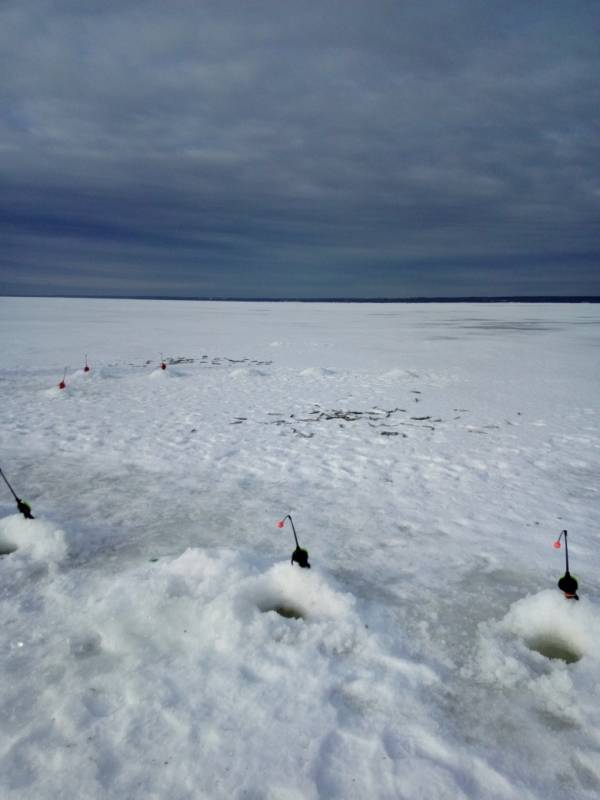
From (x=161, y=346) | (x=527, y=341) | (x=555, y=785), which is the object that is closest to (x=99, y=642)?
(x=555, y=785)

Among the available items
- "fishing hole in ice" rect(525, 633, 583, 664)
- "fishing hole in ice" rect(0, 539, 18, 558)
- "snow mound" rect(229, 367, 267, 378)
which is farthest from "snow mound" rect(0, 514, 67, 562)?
"snow mound" rect(229, 367, 267, 378)

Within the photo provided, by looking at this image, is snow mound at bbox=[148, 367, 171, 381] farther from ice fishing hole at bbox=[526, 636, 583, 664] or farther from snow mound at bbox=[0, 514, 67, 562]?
ice fishing hole at bbox=[526, 636, 583, 664]

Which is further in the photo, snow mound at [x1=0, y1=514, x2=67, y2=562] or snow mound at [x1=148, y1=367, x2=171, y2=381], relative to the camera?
snow mound at [x1=148, y1=367, x2=171, y2=381]

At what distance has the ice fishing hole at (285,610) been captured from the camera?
362cm

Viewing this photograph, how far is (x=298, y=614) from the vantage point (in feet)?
11.9

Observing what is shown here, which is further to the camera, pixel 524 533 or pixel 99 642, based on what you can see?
pixel 524 533

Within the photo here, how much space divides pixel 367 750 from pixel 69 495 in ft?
14.9

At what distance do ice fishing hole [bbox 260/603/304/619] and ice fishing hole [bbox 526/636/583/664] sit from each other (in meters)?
1.65

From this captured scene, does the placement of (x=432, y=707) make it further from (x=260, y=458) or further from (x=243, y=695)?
(x=260, y=458)

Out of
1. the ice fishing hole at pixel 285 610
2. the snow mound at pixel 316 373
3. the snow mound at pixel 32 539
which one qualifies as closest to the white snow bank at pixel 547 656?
the ice fishing hole at pixel 285 610

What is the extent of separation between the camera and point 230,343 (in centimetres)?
2350

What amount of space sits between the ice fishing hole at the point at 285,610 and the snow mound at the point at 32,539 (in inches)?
79.0

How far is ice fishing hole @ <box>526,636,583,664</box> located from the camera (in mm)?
3188

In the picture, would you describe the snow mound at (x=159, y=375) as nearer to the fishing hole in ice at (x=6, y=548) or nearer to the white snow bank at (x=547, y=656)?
the fishing hole in ice at (x=6, y=548)
